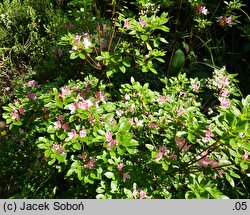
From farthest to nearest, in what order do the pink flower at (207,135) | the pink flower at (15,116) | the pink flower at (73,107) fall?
the pink flower at (15,116), the pink flower at (73,107), the pink flower at (207,135)

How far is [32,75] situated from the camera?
340 centimetres

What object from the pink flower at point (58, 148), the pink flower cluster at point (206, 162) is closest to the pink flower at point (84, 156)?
the pink flower at point (58, 148)

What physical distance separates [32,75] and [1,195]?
126 cm

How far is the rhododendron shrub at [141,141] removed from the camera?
1.75 meters

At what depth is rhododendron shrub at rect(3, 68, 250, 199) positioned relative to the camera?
1745 millimetres

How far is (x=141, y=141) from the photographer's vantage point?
2117 mm

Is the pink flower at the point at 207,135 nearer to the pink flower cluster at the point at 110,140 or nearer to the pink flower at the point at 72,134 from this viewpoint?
the pink flower cluster at the point at 110,140

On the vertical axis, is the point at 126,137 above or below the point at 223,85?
below

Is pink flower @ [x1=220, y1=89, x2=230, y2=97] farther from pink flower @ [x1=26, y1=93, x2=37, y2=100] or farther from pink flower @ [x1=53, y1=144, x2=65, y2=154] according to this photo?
pink flower @ [x1=26, y1=93, x2=37, y2=100]

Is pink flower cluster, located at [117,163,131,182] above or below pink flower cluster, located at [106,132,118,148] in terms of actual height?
below

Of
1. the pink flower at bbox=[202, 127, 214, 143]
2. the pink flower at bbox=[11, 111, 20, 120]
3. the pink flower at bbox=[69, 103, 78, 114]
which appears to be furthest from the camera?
the pink flower at bbox=[11, 111, 20, 120]

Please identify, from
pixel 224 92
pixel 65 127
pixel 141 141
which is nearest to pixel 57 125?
pixel 65 127

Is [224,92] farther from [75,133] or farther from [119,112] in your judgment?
[75,133]

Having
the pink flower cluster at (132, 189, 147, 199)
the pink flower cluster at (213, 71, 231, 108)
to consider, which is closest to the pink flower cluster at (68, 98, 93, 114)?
the pink flower cluster at (132, 189, 147, 199)
